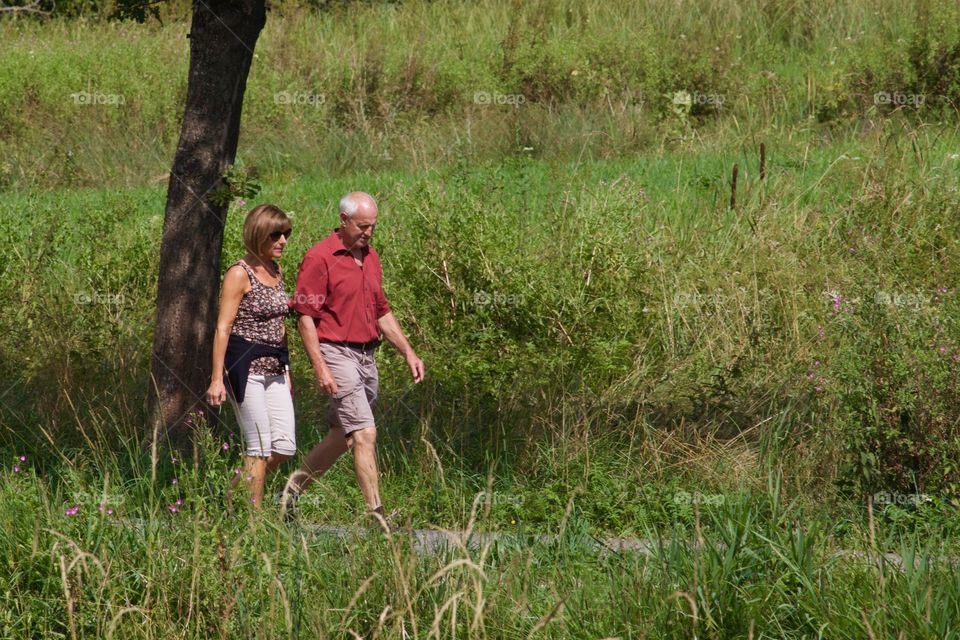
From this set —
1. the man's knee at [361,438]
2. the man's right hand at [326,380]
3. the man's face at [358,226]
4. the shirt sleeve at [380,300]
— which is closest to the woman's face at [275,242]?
the man's face at [358,226]

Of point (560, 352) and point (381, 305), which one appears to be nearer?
point (381, 305)

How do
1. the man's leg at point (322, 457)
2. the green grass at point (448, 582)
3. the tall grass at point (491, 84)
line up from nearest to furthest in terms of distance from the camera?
the green grass at point (448, 582) → the man's leg at point (322, 457) → the tall grass at point (491, 84)

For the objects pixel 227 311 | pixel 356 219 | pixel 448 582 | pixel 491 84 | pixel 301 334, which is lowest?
pixel 448 582

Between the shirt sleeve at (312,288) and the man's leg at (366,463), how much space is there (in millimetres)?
649

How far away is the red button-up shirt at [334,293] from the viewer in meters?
6.28

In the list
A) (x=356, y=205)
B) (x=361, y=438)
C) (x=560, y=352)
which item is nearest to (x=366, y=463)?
(x=361, y=438)

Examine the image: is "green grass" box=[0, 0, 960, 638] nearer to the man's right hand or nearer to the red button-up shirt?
the man's right hand

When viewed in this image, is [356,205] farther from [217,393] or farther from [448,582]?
[448,582]

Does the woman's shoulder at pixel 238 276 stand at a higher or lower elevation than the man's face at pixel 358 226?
lower

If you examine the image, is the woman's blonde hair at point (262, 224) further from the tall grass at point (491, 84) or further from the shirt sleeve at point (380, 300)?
the tall grass at point (491, 84)

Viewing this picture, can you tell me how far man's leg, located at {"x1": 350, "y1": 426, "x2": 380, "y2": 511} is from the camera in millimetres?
6289

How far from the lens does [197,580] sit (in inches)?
190

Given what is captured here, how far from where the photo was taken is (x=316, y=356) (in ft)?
20.4

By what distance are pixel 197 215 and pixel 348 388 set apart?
1500 millimetres
